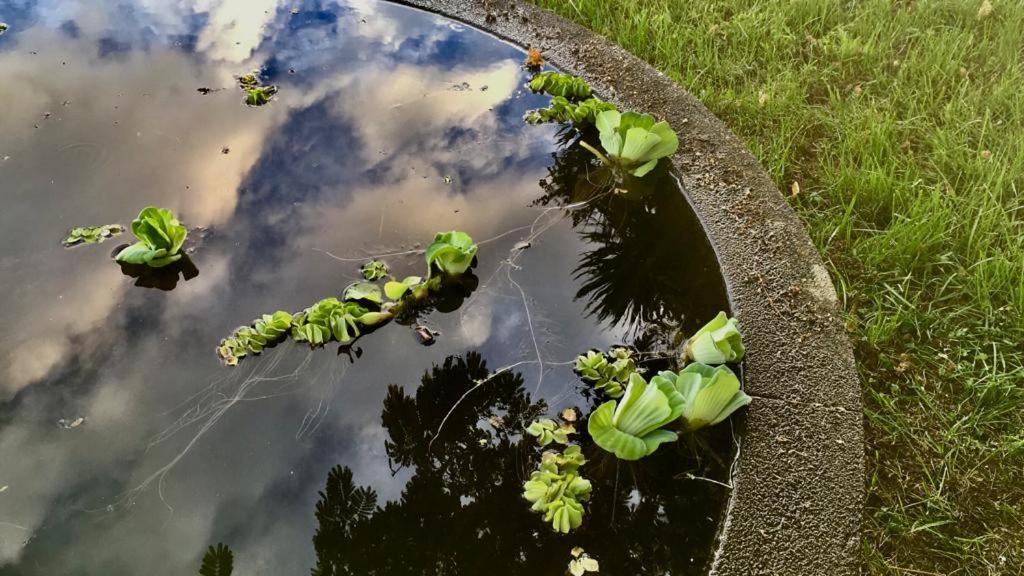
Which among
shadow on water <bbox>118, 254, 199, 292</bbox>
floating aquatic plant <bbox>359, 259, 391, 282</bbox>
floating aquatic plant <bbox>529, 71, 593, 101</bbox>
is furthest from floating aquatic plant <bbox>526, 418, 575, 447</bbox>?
floating aquatic plant <bbox>529, 71, 593, 101</bbox>

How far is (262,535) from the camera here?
1.59 meters

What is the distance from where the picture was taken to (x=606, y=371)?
1873 mm

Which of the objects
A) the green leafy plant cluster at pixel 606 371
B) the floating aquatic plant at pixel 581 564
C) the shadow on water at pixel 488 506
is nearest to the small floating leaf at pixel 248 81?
the shadow on water at pixel 488 506

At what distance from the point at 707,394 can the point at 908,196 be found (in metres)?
1.47

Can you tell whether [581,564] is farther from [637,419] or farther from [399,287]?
[399,287]

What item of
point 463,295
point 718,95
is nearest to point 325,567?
point 463,295

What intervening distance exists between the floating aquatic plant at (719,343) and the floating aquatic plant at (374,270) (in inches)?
39.1

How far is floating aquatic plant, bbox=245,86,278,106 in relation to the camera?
277cm

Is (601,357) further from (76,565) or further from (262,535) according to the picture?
(76,565)

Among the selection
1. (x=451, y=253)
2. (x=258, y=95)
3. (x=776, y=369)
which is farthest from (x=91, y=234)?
(x=776, y=369)

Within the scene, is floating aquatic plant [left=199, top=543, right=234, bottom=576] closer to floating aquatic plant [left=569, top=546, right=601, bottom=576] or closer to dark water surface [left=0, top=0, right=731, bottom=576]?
dark water surface [left=0, top=0, right=731, bottom=576]

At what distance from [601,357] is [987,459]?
Answer: 1136mm

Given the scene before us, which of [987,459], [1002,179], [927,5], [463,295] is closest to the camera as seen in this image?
[987,459]

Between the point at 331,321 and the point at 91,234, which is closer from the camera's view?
the point at 331,321
